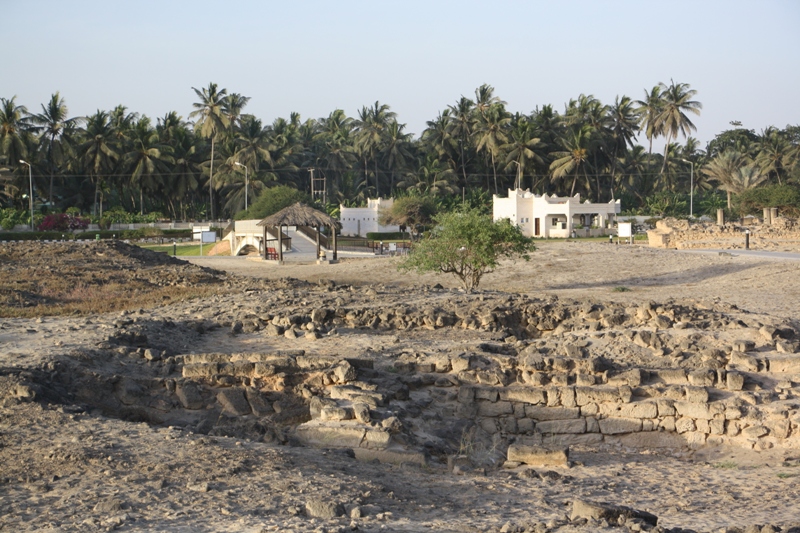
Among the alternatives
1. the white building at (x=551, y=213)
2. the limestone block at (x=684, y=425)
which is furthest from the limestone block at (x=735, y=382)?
the white building at (x=551, y=213)

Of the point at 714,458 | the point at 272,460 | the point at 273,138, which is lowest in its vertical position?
the point at 714,458

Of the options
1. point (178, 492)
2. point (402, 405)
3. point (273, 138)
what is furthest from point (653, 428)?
point (273, 138)

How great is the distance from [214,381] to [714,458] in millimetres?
6438

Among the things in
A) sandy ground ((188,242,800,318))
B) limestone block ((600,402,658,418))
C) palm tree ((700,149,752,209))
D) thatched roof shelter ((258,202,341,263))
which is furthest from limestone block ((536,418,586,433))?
palm tree ((700,149,752,209))

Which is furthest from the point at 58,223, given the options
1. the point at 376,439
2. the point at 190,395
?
the point at 376,439

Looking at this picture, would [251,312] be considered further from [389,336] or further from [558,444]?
[558,444]

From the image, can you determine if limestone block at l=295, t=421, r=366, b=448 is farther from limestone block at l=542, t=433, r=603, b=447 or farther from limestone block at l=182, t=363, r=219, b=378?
limestone block at l=542, t=433, r=603, b=447

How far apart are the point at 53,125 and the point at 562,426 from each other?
65646mm

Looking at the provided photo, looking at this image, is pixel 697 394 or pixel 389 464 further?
pixel 697 394

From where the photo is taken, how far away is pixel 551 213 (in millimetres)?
59625

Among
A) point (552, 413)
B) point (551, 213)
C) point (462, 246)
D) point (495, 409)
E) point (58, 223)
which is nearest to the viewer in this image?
point (552, 413)

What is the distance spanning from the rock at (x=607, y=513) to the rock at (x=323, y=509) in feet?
6.28

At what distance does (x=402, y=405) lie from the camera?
34.8ft

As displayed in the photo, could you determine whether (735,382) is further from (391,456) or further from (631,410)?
(391,456)
